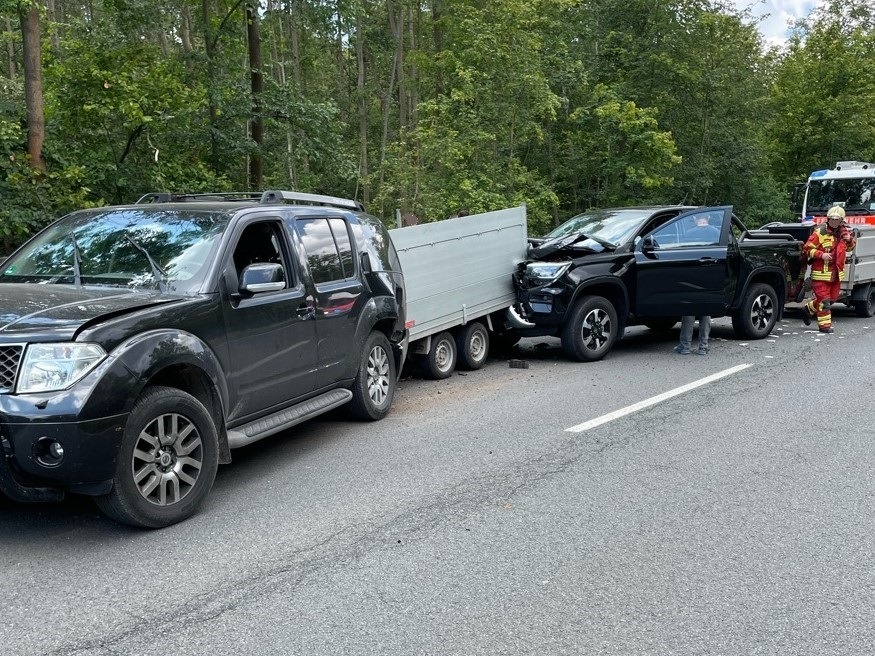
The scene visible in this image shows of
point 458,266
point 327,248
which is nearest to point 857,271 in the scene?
point 458,266

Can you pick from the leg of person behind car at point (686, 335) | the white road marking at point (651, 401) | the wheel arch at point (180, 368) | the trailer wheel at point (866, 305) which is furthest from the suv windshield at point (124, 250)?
the trailer wheel at point (866, 305)

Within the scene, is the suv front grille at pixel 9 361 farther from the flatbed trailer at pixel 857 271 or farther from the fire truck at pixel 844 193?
the fire truck at pixel 844 193

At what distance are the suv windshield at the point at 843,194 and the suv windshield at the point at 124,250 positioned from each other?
1927cm

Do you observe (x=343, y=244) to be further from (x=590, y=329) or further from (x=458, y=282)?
(x=590, y=329)

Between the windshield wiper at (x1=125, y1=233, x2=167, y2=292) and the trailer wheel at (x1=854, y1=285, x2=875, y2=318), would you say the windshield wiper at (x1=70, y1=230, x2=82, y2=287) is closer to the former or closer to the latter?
the windshield wiper at (x1=125, y1=233, x2=167, y2=292)

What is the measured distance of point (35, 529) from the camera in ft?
15.2

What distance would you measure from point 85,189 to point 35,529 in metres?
9.02

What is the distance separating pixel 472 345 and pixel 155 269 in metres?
5.33

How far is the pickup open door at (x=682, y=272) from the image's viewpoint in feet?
34.9

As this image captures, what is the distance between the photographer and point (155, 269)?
5379 mm

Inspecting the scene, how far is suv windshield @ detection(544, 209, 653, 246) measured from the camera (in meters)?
10.9

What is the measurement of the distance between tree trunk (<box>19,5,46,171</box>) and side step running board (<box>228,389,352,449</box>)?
8.64 m

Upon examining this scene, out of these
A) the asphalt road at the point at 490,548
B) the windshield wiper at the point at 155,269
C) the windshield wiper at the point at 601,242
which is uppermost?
the windshield wiper at the point at 155,269

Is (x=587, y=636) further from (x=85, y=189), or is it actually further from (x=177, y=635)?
(x=85, y=189)
